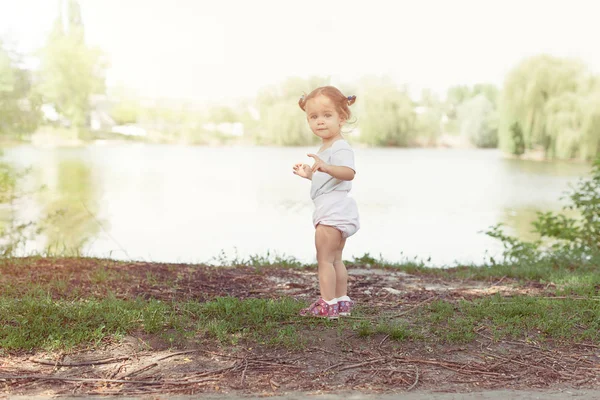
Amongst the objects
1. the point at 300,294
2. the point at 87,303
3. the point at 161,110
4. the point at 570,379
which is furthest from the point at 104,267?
A: the point at 161,110

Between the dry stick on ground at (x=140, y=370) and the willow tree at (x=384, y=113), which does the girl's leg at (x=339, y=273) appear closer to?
the dry stick on ground at (x=140, y=370)

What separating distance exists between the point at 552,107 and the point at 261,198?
7358mm

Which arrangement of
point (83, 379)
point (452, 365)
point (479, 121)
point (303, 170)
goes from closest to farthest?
point (83, 379) → point (452, 365) → point (303, 170) → point (479, 121)

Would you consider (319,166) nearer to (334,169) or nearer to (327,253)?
(334,169)

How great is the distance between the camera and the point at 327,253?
4082mm

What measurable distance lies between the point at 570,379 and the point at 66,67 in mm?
13902

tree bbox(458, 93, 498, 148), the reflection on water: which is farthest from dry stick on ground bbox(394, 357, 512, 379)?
tree bbox(458, 93, 498, 148)

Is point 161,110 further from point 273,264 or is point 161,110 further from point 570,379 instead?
point 570,379

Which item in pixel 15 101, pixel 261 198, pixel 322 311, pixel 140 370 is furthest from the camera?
pixel 261 198

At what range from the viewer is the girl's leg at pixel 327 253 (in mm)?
4055

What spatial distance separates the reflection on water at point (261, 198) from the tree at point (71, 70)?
1125 millimetres

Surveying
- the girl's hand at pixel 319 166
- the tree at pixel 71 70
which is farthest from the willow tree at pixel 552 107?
the girl's hand at pixel 319 166

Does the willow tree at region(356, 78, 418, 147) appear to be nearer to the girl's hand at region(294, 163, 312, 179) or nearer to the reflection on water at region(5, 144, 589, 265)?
the reflection on water at region(5, 144, 589, 265)

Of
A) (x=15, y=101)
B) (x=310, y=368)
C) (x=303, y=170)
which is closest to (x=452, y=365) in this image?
(x=310, y=368)
